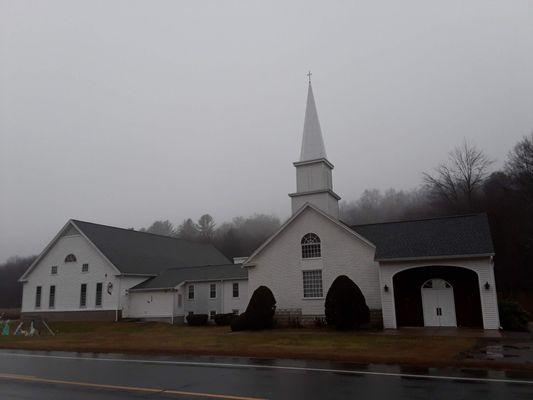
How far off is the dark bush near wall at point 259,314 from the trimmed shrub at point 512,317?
40.6 ft

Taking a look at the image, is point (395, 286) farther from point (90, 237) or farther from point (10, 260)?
point (10, 260)

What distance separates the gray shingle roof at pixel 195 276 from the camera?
3644 cm

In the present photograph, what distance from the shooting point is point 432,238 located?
24562mm

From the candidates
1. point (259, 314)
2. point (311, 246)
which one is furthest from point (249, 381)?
point (311, 246)

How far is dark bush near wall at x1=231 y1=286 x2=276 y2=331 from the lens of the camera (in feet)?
84.4

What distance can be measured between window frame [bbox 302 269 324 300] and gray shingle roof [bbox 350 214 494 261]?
3.81 m

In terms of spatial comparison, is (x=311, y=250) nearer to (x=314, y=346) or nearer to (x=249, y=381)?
(x=314, y=346)

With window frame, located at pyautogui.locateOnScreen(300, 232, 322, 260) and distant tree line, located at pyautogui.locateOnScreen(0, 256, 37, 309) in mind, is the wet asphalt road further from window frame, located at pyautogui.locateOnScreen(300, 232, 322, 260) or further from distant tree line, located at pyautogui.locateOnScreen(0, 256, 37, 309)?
distant tree line, located at pyautogui.locateOnScreen(0, 256, 37, 309)

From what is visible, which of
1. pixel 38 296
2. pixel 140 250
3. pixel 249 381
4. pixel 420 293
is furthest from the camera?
pixel 140 250

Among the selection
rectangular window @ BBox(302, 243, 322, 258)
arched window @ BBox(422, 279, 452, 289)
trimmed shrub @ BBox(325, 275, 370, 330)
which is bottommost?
trimmed shrub @ BBox(325, 275, 370, 330)

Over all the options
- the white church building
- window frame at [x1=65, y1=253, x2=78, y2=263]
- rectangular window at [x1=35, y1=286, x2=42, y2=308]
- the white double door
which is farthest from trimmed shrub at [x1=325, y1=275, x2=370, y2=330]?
rectangular window at [x1=35, y1=286, x2=42, y2=308]

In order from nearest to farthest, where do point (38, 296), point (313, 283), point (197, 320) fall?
point (313, 283) → point (197, 320) → point (38, 296)

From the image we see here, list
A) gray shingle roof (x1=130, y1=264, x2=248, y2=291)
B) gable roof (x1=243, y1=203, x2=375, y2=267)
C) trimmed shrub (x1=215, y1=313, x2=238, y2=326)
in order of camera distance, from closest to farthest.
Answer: gable roof (x1=243, y1=203, x2=375, y2=267), trimmed shrub (x1=215, y1=313, x2=238, y2=326), gray shingle roof (x1=130, y1=264, x2=248, y2=291)

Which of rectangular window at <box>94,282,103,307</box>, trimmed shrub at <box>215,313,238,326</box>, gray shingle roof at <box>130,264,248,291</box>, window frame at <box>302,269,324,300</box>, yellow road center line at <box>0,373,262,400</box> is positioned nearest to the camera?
yellow road center line at <box>0,373,262,400</box>
